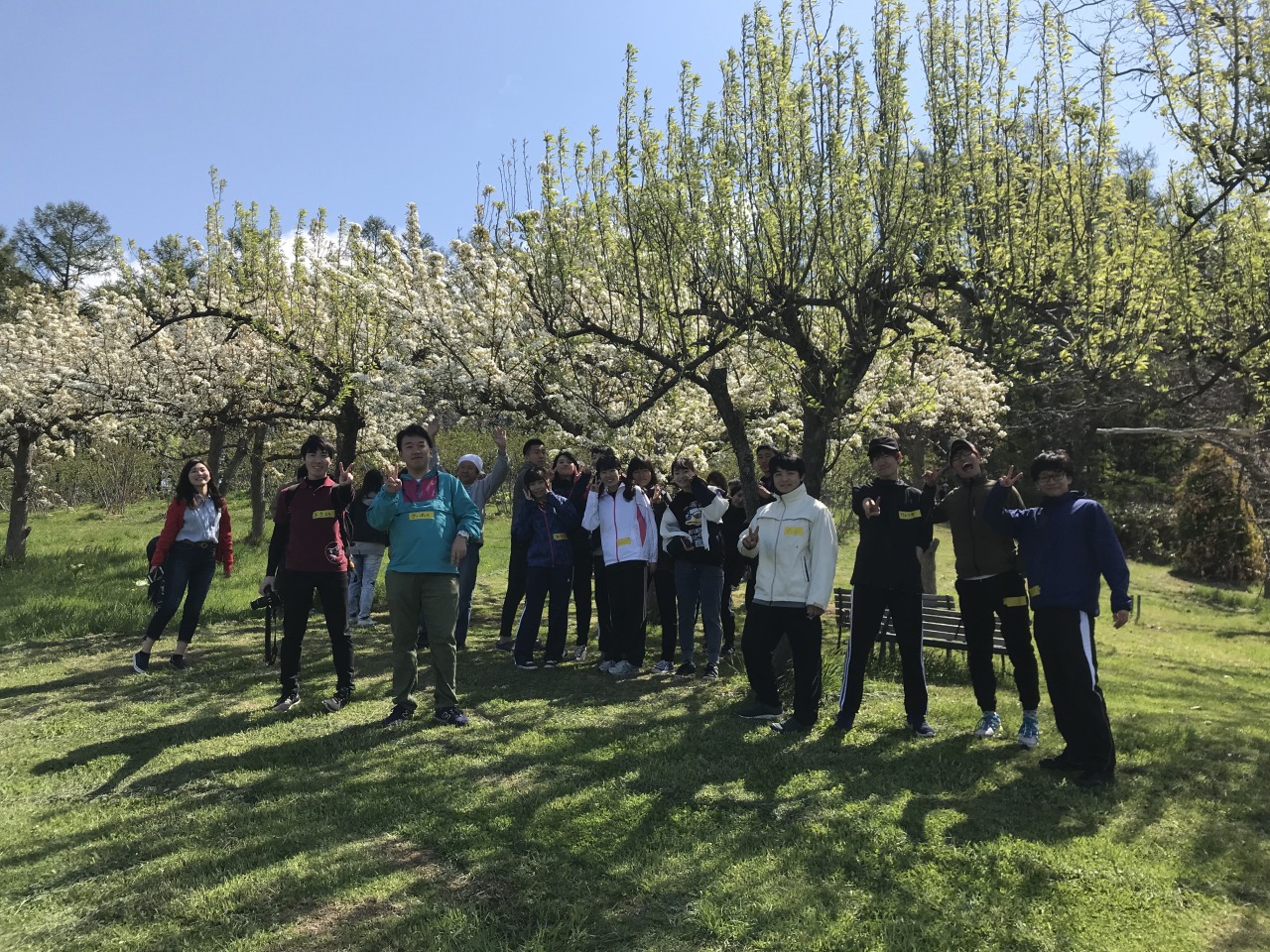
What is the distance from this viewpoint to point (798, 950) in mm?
3135

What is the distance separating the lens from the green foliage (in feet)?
76.3

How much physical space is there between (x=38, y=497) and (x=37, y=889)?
29411mm

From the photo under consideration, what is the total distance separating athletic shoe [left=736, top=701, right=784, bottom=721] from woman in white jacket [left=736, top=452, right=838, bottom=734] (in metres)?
0.02

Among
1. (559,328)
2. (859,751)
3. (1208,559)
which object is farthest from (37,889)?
(1208,559)

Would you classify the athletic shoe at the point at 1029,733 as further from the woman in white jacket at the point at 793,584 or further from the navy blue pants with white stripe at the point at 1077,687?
the woman in white jacket at the point at 793,584

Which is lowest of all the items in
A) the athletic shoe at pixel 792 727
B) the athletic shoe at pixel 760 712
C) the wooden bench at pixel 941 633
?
the athletic shoe at pixel 792 727

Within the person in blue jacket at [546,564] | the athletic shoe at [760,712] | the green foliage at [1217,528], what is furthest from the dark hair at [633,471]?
the green foliage at [1217,528]

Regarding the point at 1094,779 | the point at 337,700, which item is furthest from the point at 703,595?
the point at 1094,779

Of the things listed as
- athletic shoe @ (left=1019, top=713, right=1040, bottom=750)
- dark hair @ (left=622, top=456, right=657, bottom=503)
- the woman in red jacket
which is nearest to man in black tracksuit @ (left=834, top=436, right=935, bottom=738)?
athletic shoe @ (left=1019, top=713, right=1040, bottom=750)

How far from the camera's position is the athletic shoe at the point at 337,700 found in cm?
636

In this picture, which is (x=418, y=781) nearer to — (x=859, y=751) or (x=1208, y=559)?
(x=859, y=751)

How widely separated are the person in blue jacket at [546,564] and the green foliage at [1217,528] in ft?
73.8

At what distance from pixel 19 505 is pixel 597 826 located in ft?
56.2

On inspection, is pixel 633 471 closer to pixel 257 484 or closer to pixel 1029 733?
pixel 1029 733
